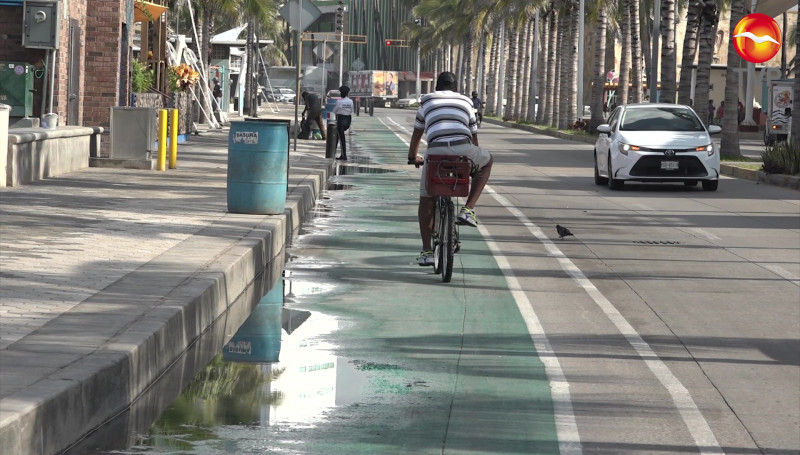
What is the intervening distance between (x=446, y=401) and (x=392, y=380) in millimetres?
644

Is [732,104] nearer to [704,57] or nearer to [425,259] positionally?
[704,57]

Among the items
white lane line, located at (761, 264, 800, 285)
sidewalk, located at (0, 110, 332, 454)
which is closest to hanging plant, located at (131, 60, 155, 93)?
sidewalk, located at (0, 110, 332, 454)

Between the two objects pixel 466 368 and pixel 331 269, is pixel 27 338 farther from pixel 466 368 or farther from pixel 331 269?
pixel 331 269

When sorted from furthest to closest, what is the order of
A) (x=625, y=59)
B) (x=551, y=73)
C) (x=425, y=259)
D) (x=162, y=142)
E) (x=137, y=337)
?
1. (x=551, y=73)
2. (x=625, y=59)
3. (x=162, y=142)
4. (x=425, y=259)
5. (x=137, y=337)

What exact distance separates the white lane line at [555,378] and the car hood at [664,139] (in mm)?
13033

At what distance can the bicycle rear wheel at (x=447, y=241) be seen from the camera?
1261cm

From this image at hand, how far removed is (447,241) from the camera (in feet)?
41.7

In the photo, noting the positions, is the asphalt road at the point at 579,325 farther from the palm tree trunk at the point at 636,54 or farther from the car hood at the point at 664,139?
the palm tree trunk at the point at 636,54

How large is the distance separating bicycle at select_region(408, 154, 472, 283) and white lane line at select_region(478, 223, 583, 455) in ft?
2.07

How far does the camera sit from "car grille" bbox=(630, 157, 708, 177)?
2580 cm

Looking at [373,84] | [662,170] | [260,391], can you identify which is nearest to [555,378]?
[260,391]

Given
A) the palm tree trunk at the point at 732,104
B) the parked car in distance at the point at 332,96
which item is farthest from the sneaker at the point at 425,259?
the palm tree trunk at the point at 732,104

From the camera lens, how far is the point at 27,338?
25.4 feet

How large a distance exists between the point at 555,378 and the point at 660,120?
19.5 metres
